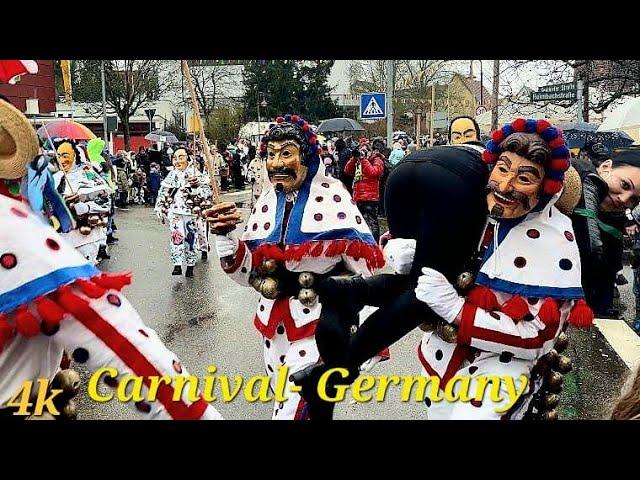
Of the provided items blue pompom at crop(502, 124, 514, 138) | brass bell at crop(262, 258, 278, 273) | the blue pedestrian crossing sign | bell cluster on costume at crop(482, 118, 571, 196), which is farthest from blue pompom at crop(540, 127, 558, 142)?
the blue pedestrian crossing sign

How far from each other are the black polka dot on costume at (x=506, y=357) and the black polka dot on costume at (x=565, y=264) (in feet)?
1.26

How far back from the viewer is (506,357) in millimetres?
2836

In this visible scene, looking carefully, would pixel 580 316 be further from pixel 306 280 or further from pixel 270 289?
pixel 270 289

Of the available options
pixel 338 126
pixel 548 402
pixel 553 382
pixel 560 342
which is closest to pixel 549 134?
pixel 560 342

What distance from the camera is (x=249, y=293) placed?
9.30 meters

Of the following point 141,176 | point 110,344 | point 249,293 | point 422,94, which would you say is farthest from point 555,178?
point 422,94

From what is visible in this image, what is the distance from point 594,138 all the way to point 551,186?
1143cm

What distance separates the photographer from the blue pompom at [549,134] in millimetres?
2799

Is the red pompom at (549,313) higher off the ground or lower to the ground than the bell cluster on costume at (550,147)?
lower

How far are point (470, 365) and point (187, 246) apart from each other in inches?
308

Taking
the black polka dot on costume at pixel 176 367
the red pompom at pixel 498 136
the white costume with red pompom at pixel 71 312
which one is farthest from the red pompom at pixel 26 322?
the red pompom at pixel 498 136

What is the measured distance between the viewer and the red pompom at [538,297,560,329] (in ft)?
8.92

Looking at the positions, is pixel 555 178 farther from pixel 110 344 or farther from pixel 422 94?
pixel 422 94

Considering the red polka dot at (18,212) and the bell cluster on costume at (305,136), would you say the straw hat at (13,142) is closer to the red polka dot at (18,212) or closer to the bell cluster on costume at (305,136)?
the red polka dot at (18,212)
